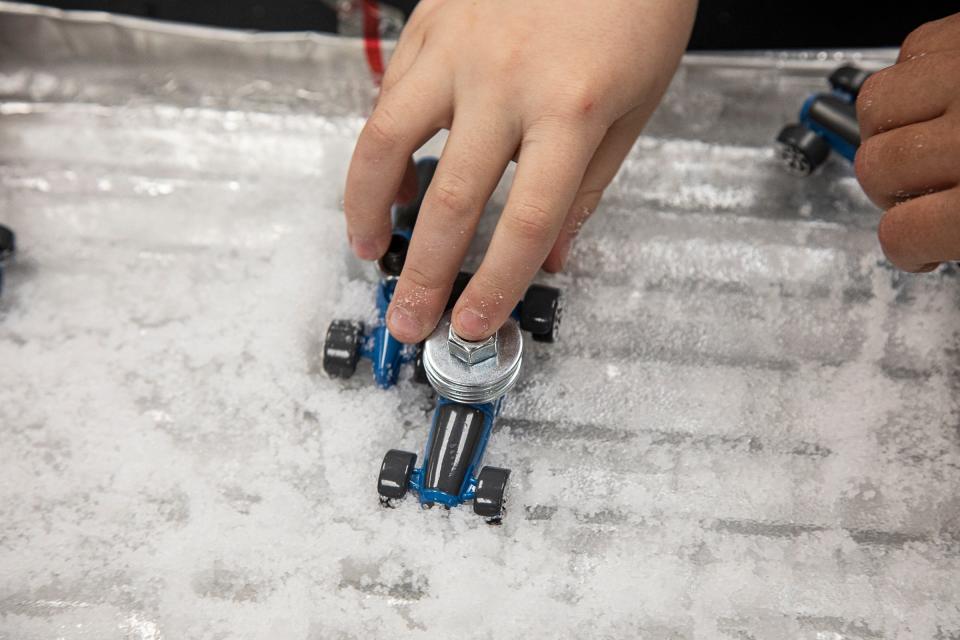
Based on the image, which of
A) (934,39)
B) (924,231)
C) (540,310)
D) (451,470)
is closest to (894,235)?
(924,231)

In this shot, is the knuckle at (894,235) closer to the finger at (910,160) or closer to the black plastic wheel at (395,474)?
the finger at (910,160)

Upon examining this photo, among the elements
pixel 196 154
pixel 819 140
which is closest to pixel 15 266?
pixel 196 154

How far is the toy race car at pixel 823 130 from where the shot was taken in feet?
2.55

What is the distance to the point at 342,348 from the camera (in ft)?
2.23

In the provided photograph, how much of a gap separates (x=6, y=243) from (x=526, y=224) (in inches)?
18.4

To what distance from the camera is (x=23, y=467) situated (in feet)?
2.21

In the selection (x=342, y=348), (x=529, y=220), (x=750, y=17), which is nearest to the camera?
(x=529, y=220)

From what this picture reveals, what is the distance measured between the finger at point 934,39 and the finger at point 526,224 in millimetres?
269

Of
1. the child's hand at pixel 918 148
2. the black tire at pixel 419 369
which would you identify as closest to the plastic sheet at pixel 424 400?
the black tire at pixel 419 369

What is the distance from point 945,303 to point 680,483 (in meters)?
0.29

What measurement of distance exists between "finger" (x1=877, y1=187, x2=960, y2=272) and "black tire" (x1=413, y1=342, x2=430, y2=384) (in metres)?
0.36

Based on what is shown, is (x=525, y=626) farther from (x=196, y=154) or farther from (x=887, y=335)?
(x=196, y=154)

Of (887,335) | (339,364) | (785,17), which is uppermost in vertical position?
(785,17)

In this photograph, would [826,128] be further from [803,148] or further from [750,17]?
[750,17]
